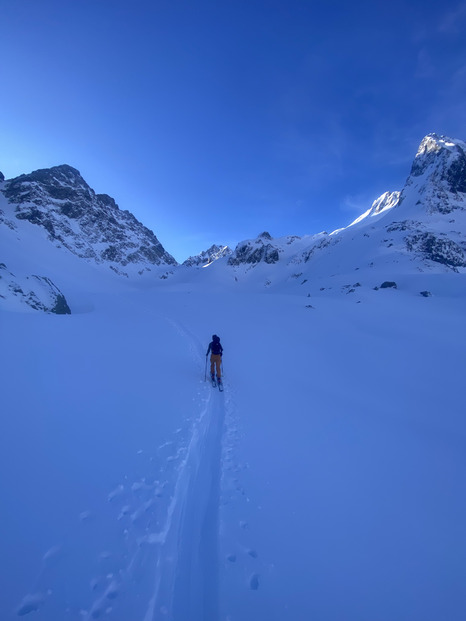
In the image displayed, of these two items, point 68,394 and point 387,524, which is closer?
point 387,524

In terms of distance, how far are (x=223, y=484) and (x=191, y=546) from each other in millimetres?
1253

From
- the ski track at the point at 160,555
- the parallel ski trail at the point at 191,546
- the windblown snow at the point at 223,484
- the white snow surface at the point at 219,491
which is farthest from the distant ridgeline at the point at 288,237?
the ski track at the point at 160,555

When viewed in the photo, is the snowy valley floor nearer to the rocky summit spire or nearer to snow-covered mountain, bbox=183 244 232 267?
the rocky summit spire

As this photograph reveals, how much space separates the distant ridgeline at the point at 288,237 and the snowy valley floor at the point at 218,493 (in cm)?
3346

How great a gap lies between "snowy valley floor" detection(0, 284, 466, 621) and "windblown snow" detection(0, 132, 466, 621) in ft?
0.07

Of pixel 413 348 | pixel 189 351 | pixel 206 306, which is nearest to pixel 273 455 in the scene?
pixel 189 351

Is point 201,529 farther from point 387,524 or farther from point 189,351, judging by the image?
point 189,351

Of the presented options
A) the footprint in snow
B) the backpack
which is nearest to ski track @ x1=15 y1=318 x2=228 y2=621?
the footprint in snow

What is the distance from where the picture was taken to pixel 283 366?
1181 centimetres

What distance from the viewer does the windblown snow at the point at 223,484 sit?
285cm

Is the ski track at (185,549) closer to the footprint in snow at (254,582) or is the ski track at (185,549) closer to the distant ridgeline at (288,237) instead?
the footprint in snow at (254,582)

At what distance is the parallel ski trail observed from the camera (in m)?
2.78

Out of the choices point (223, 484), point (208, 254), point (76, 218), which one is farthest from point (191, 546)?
point (208, 254)

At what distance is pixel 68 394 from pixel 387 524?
22.1ft
